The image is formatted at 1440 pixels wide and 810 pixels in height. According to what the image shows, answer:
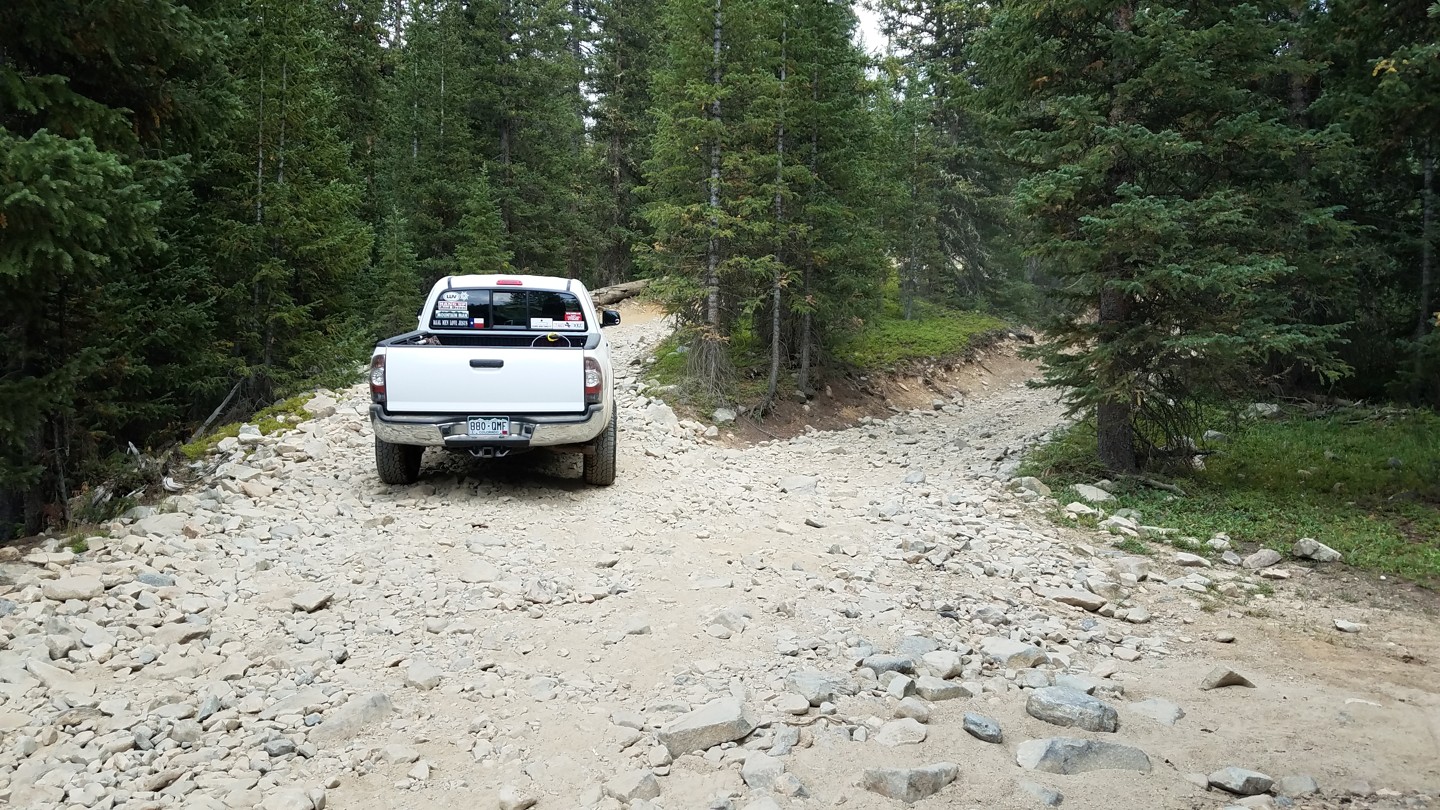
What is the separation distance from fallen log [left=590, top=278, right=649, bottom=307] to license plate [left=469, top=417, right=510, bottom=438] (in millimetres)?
21189

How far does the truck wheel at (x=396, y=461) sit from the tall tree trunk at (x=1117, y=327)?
26.3 ft

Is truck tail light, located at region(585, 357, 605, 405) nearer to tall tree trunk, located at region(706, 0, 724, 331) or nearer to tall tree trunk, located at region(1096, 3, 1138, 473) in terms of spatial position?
tall tree trunk, located at region(1096, 3, 1138, 473)

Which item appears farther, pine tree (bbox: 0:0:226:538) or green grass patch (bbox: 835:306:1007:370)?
green grass patch (bbox: 835:306:1007:370)

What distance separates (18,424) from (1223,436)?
14631mm

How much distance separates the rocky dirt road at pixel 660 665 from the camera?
3494mm

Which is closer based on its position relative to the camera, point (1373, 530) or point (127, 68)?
point (127, 68)

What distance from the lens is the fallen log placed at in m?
28.9

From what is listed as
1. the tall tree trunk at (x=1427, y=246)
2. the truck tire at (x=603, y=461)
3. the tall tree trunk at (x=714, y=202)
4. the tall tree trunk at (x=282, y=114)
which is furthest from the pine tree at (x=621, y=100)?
the tall tree trunk at (x=1427, y=246)

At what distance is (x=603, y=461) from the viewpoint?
887cm

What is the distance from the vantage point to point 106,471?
26.8 feet

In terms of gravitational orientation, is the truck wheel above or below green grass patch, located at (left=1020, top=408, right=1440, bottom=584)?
above

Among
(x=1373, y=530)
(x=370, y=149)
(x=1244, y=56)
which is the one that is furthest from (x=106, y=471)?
(x=370, y=149)

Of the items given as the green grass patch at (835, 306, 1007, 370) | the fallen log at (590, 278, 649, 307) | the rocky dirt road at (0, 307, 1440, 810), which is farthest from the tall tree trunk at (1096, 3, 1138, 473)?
the fallen log at (590, 278, 649, 307)

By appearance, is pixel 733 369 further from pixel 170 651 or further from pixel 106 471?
pixel 170 651
